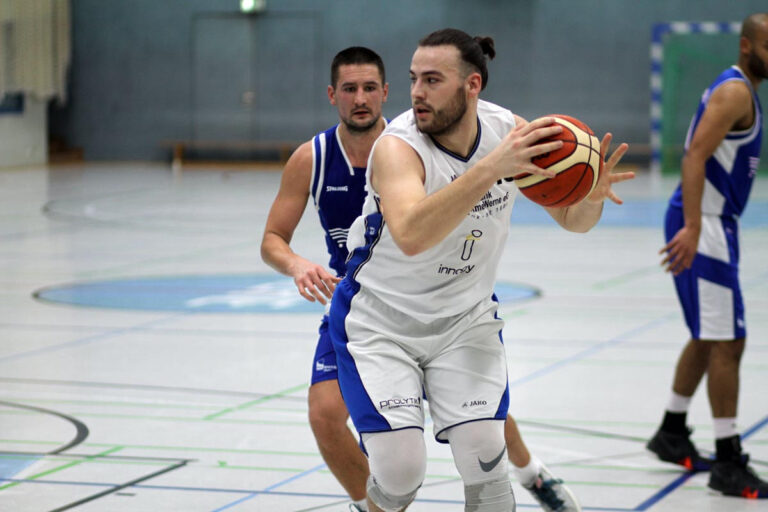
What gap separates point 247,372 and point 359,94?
290 centimetres

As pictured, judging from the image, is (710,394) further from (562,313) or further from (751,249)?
(751,249)

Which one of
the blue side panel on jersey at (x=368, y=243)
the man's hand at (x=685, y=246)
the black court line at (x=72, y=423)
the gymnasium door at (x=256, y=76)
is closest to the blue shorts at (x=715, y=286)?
the man's hand at (x=685, y=246)

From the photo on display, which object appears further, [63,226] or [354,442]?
[63,226]

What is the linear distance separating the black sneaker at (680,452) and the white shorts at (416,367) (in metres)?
1.62

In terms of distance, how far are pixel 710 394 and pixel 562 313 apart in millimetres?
3823

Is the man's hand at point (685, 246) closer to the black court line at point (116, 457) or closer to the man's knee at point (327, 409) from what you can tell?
the man's knee at point (327, 409)

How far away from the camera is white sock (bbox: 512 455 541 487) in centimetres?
424

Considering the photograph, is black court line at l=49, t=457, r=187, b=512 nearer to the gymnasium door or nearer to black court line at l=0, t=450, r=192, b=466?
black court line at l=0, t=450, r=192, b=466

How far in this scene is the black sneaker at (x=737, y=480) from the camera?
452 cm

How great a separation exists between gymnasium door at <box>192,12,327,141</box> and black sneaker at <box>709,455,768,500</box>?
20.2m

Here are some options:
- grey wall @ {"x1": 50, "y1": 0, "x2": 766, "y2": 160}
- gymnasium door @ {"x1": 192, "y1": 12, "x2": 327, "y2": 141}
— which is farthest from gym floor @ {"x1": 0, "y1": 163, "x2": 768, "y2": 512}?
gymnasium door @ {"x1": 192, "y1": 12, "x2": 327, "y2": 141}

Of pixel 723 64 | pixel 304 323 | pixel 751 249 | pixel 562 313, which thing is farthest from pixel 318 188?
pixel 723 64

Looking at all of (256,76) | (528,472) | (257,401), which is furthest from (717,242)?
(256,76)

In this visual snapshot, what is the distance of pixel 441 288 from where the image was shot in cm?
351
